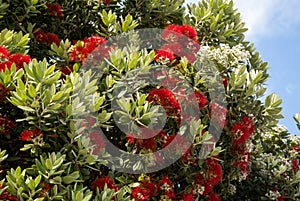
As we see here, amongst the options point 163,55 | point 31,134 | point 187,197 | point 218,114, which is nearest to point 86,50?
point 163,55

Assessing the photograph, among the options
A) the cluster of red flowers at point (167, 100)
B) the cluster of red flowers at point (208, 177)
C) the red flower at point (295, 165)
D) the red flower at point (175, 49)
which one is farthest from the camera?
the red flower at point (295, 165)

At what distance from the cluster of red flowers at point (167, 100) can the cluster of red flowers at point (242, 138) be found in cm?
81

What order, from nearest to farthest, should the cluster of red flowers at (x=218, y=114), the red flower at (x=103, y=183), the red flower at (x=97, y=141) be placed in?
the red flower at (x=97, y=141)
the red flower at (x=103, y=183)
the cluster of red flowers at (x=218, y=114)

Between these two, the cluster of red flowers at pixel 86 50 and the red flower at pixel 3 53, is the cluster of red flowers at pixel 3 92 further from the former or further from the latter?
the cluster of red flowers at pixel 86 50

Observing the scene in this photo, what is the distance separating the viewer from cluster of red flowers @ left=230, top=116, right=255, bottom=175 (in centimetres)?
642

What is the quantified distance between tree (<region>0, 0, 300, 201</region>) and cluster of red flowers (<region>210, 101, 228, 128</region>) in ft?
0.04

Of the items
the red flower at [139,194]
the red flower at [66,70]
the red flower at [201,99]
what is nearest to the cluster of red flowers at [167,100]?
the red flower at [201,99]

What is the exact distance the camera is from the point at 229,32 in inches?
298

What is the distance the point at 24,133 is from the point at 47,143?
0.81 ft

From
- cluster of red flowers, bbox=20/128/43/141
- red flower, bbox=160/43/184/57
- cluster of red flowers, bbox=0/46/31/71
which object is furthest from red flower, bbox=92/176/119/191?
red flower, bbox=160/43/184/57

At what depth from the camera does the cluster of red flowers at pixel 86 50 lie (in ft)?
21.1

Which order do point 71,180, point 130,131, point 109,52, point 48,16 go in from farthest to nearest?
1. point 48,16
2. point 109,52
3. point 130,131
4. point 71,180

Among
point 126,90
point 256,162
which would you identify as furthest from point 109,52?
point 256,162

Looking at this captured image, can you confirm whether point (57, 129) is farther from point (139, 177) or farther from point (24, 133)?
point (139, 177)
